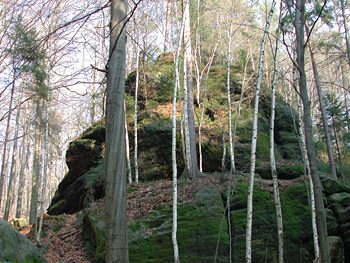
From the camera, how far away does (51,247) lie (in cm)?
1014

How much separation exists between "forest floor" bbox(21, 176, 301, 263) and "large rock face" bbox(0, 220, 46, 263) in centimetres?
370

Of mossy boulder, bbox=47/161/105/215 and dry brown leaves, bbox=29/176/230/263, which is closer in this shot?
dry brown leaves, bbox=29/176/230/263

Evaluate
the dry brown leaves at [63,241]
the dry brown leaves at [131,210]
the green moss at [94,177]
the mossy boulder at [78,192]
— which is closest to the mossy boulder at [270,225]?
the dry brown leaves at [131,210]

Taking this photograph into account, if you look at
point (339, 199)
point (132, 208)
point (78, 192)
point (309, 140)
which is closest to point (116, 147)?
point (309, 140)

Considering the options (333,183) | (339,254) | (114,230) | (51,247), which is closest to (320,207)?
(114,230)

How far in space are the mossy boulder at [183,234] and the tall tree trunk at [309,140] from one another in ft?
10.9

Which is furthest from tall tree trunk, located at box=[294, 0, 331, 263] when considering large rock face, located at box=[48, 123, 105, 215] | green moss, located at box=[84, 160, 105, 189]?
large rock face, located at box=[48, 123, 105, 215]

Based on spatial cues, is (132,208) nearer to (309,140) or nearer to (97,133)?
(309,140)

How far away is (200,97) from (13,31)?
28.4ft

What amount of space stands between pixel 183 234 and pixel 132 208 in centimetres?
195

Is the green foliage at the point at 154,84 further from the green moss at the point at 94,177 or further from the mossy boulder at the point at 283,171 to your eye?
the mossy boulder at the point at 283,171

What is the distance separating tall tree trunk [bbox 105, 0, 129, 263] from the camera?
3357 millimetres

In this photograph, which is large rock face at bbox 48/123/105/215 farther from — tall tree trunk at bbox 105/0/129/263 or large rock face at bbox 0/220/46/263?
tall tree trunk at bbox 105/0/129/263

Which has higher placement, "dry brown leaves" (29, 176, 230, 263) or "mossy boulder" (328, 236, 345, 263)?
"dry brown leaves" (29, 176, 230, 263)
